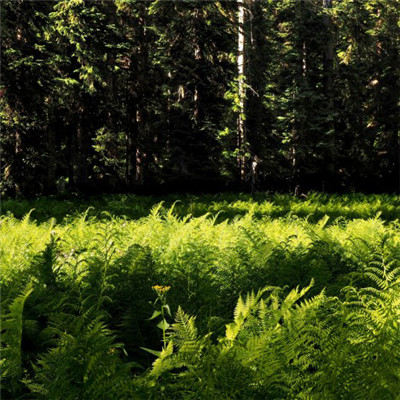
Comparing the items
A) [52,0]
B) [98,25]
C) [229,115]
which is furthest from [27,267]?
[229,115]

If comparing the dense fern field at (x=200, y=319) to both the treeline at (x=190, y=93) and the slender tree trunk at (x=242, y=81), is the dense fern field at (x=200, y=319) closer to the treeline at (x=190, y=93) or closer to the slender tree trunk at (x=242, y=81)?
the treeline at (x=190, y=93)

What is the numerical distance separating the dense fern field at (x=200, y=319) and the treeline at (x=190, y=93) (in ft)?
30.5

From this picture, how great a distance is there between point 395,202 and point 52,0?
14.8m

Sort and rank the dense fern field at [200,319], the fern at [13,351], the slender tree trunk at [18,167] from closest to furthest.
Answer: the dense fern field at [200,319]
the fern at [13,351]
the slender tree trunk at [18,167]

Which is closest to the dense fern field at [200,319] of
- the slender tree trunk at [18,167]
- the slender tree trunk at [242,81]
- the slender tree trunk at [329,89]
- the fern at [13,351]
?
the fern at [13,351]

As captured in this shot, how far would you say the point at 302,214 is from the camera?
10.1 m

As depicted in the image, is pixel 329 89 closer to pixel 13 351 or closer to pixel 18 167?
pixel 18 167

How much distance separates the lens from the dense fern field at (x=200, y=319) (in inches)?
73.4

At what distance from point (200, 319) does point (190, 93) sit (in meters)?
16.5

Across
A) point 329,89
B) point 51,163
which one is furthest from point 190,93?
point 51,163

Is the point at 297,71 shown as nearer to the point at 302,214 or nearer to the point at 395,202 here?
the point at 395,202

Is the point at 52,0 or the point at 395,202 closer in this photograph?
the point at 395,202

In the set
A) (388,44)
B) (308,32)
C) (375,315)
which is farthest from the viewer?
(388,44)

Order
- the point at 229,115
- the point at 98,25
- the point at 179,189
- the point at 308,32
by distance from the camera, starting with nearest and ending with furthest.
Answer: the point at 98,25 → the point at 179,189 → the point at 308,32 → the point at 229,115
